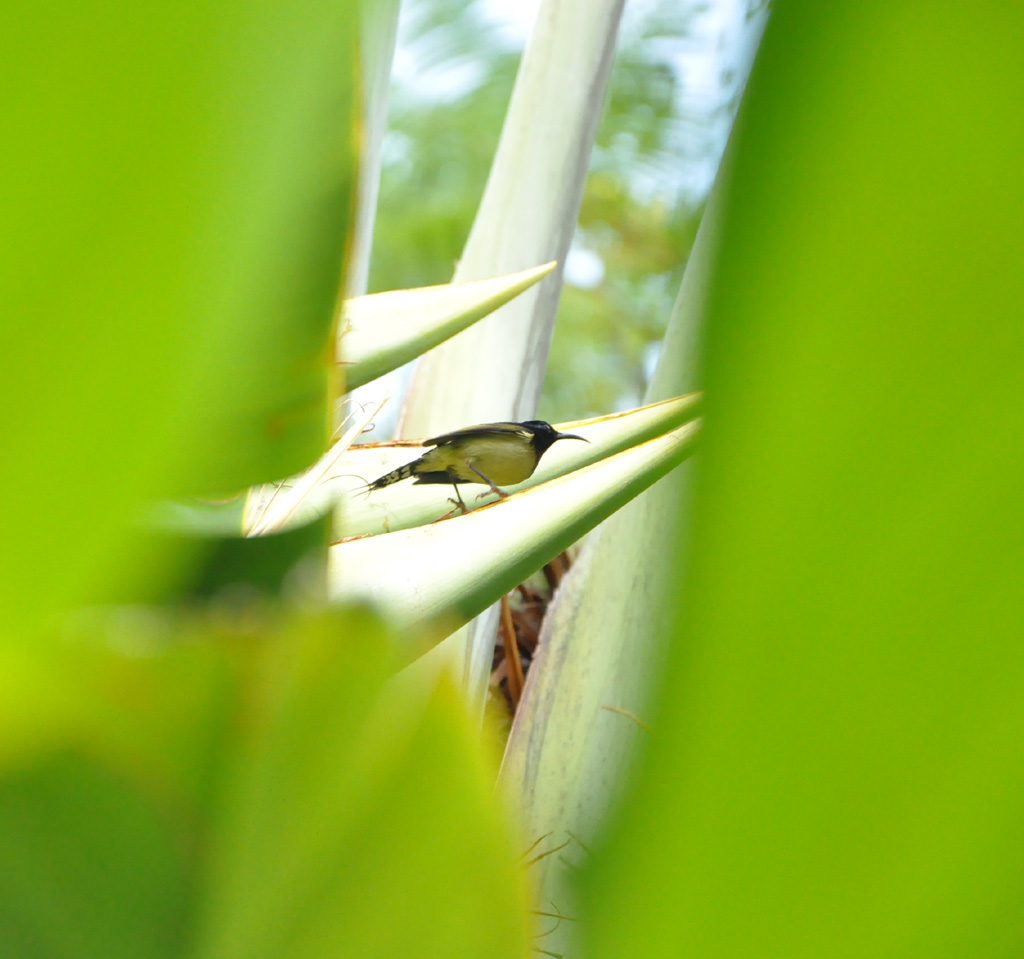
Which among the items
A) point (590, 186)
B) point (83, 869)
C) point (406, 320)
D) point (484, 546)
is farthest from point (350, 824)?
point (590, 186)

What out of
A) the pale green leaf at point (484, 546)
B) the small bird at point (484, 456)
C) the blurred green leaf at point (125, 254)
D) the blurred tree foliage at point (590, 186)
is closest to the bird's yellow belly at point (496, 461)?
the small bird at point (484, 456)

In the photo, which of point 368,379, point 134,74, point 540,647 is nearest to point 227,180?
point 134,74

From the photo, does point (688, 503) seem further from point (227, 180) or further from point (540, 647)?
point (540, 647)

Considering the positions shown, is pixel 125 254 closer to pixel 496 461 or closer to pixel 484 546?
pixel 484 546

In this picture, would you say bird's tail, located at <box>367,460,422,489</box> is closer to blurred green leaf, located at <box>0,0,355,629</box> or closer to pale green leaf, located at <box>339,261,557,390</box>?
pale green leaf, located at <box>339,261,557,390</box>

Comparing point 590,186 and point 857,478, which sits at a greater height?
point 590,186

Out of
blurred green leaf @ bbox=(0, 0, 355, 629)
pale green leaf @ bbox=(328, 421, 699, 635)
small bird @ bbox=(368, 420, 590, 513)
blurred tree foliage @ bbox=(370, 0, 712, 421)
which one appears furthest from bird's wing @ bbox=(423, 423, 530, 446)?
blurred tree foliage @ bbox=(370, 0, 712, 421)
